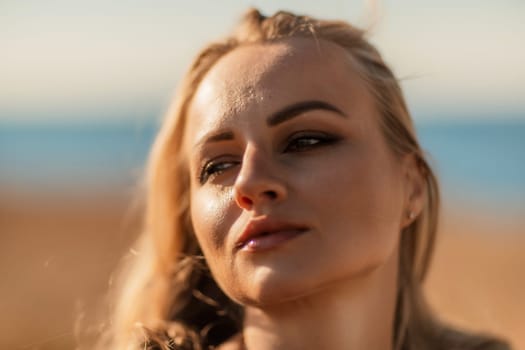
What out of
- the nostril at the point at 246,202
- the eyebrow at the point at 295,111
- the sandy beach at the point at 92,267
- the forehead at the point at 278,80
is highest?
the forehead at the point at 278,80

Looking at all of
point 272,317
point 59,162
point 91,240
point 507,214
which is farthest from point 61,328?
point 59,162

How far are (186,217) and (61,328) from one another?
322 centimetres

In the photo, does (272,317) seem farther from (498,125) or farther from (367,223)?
(498,125)

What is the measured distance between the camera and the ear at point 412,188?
3590mm

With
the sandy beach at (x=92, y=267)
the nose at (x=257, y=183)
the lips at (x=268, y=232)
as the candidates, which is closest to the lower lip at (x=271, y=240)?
the lips at (x=268, y=232)

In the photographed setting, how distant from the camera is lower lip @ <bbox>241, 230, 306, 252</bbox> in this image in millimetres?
3064

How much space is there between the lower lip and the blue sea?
8.27m

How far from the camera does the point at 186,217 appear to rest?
3955 mm

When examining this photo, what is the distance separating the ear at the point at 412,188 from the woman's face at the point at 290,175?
0.07m

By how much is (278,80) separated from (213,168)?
19.0 inches

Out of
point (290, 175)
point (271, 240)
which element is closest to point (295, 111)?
point (290, 175)

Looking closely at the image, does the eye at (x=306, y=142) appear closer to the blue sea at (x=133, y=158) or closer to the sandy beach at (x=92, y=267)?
the sandy beach at (x=92, y=267)

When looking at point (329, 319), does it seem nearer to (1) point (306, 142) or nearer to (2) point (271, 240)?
(2) point (271, 240)

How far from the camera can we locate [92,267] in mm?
9914
